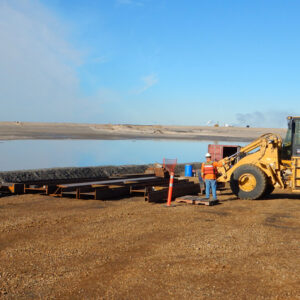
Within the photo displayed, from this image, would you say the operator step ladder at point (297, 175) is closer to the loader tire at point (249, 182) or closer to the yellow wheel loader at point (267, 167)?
the yellow wheel loader at point (267, 167)

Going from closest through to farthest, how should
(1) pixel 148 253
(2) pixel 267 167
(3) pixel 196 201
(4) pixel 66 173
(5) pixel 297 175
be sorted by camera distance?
(1) pixel 148 253 → (3) pixel 196 201 → (5) pixel 297 175 → (2) pixel 267 167 → (4) pixel 66 173

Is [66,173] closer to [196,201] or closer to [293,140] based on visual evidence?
[196,201]

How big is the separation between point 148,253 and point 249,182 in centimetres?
760

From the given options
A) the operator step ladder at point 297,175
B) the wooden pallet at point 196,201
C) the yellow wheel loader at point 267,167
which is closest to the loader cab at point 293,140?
the yellow wheel loader at point 267,167

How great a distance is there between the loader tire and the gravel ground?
1.79 meters

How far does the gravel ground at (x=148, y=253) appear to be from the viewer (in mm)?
5531

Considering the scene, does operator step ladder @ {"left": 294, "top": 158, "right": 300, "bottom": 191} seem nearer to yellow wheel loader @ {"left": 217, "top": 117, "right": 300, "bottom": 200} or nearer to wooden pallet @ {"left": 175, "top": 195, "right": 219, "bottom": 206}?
yellow wheel loader @ {"left": 217, "top": 117, "right": 300, "bottom": 200}

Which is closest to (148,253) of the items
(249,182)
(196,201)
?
(196,201)

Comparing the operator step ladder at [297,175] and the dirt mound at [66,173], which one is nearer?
the operator step ladder at [297,175]

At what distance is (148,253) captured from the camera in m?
7.17

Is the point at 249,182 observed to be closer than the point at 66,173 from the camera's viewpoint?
Yes

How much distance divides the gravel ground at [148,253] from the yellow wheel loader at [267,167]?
74.9 inches

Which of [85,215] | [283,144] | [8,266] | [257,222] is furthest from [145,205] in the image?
[8,266]

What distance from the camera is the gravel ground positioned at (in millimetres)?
5531
